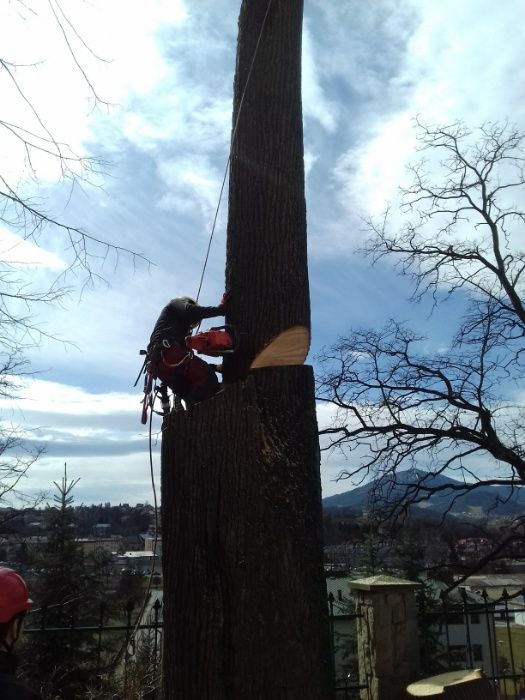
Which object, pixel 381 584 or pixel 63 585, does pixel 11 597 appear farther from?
pixel 63 585

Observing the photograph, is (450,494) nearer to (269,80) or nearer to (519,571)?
(519,571)

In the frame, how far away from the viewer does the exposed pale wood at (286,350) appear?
2656 mm

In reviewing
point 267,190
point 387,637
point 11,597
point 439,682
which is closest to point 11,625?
point 11,597

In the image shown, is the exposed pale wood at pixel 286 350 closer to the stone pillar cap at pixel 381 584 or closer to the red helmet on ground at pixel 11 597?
the red helmet on ground at pixel 11 597

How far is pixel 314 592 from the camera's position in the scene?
2.32 metres

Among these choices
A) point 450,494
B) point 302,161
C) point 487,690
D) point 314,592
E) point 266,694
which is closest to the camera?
point 266,694

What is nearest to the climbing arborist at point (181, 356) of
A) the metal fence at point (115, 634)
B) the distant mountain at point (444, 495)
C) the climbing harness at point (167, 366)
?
the climbing harness at point (167, 366)

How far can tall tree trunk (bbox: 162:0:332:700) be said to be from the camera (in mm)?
2199

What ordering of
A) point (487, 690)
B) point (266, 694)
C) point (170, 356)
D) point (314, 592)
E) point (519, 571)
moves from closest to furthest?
1. point (266, 694)
2. point (314, 592)
3. point (170, 356)
4. point (487, 690)
5. point (519, 571)

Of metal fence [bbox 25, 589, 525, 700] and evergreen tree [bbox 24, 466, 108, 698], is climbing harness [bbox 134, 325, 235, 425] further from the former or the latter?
evergreen tree [bbox 24, 466, 108, 698]

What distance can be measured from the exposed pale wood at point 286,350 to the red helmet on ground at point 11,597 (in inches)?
52.5

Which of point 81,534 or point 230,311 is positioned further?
point 81,534

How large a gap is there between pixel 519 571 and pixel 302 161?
30.2 ft

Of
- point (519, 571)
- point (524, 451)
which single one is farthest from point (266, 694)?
point (519, 571)
